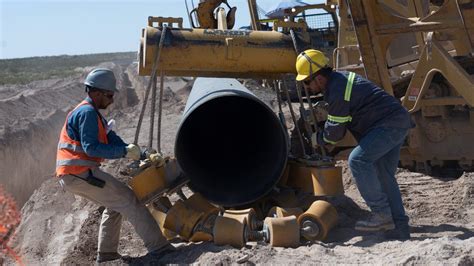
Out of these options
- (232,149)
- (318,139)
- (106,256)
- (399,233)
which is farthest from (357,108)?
(106,256)

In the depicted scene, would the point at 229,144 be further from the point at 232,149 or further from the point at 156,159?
the point at 156,159

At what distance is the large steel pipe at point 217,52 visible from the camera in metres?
7.13

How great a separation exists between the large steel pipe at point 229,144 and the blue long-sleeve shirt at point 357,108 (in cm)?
107

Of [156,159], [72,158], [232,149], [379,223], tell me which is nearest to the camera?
[72,158]

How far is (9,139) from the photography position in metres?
16.5

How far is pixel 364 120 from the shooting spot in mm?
6297

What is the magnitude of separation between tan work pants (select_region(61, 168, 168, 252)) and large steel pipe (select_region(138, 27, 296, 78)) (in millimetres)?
1445

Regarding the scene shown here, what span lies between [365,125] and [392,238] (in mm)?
1025

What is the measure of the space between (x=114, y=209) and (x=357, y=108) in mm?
2316

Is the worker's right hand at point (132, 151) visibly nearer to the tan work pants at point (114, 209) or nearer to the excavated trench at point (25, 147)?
the tan work pants at point (114, 209)

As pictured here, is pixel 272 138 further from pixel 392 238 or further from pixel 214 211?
pixel 392 238

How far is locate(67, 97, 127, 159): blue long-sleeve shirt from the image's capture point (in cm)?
606

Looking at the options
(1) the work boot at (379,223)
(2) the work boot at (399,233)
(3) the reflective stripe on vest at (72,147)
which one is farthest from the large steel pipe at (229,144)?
(2) the work boot at (399,233)

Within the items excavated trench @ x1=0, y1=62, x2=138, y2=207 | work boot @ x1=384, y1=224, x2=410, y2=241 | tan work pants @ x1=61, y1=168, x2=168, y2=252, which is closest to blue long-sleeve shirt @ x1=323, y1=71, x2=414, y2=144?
work boot @ x1=384, y1=224, x2=410, y2=241
